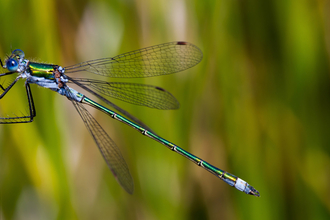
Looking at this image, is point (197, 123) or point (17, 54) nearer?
point (17, 54)

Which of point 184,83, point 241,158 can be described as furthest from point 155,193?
point 184,83

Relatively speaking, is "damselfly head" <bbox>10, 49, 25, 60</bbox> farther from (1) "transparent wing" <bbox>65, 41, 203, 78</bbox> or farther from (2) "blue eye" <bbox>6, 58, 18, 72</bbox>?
(1) "transparent wing" <bbox>65, 41, 203, 78</bbox>

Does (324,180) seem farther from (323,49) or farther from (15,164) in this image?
(15,164)

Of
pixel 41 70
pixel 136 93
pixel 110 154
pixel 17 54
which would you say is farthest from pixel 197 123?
pixel 17 54

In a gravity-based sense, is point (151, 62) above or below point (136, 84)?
above

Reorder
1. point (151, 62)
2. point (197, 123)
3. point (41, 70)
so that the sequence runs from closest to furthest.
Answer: point (41, 70) → point (151, 62) → point (197, 123)

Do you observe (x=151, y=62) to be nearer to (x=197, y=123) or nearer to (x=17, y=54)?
(x=197, y=123)
